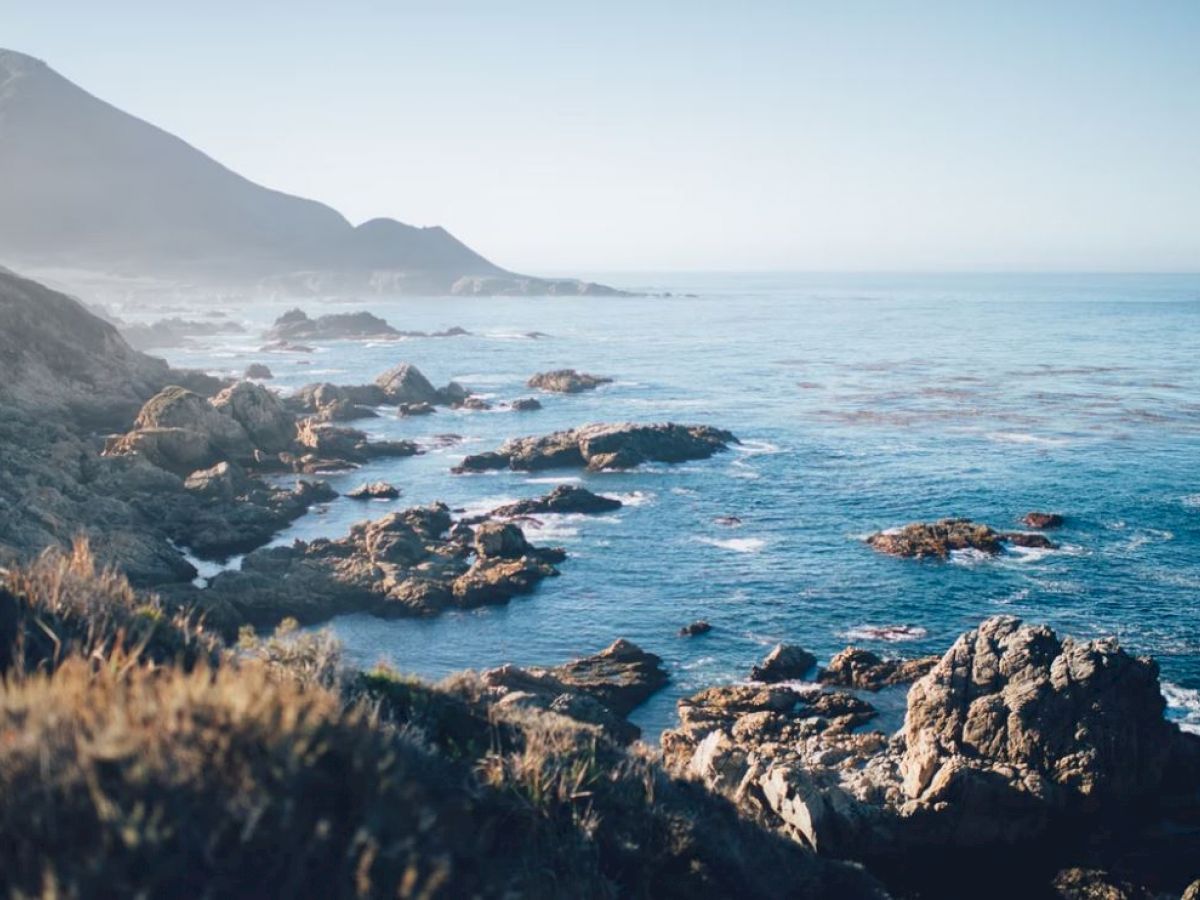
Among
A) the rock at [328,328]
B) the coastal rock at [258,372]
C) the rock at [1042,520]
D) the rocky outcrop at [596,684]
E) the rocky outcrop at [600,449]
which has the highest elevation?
the rock at [328,328]

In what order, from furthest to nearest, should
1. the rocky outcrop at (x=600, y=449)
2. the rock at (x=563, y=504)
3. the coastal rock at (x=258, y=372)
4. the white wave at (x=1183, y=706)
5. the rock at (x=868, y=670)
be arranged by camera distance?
the coastal rock at (x=258, y=372) < the rocky outcrop at (x=600, y=449) < the rock at (x=563, y=504) < the rock at (x=868, y=670) < the white wave at (x=1183, y=706)

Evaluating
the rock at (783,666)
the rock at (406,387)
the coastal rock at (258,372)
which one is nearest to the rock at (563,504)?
the rock at (783,666)

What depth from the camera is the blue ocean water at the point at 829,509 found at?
45750 millimetres

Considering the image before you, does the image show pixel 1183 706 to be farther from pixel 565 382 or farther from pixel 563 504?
pixel 565 382

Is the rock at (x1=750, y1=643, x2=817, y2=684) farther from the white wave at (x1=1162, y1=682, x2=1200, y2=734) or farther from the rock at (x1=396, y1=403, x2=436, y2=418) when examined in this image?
the rock at (x1=396, y1=403, x2=436, y2=418)

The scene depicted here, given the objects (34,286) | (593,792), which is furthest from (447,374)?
(593,792)

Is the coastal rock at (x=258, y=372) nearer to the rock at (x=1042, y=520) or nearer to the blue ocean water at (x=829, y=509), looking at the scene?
the blue ocean water at (x=829, y=509)

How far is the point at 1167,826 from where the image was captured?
1134 inches

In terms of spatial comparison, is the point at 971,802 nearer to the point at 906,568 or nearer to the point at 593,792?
the point at 593,792

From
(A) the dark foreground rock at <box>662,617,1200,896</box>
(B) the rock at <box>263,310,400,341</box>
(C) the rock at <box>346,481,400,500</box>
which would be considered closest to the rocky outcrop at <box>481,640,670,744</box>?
(A) the dark foreground rock at <box>662,617,1200,896</box>

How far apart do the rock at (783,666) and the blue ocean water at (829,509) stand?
110 centimetres

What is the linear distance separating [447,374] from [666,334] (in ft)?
234

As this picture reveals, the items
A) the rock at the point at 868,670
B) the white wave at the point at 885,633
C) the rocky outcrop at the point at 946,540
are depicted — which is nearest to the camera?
the rock at the point at 868,670

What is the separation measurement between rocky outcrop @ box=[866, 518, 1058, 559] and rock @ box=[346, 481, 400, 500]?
1350 inches
